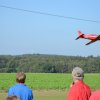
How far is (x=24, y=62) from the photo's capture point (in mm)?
122125

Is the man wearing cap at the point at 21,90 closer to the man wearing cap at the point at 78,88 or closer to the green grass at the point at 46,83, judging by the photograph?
the man wearing cap at the point at 78,88

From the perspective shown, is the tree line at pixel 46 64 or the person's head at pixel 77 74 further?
the tree line at pixel 46 64

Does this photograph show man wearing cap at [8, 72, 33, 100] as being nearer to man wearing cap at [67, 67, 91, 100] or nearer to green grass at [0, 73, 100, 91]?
man wearing cap at [67, 67, 91, 100]

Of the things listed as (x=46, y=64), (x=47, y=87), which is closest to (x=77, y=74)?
(x=47, y=87)

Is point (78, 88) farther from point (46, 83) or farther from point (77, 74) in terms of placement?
point (46, 83)

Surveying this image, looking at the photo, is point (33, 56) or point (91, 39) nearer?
point (91, 39)

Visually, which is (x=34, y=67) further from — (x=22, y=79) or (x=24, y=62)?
(x=22, y=79)

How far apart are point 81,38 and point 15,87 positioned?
24.3 m

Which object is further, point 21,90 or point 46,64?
point 46,64

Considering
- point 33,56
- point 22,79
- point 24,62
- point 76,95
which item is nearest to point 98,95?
point 76,95

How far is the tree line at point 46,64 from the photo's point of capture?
113 metres

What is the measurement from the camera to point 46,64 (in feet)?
385

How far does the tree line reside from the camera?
113 metres

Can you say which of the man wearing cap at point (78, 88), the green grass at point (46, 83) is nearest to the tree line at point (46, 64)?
the green grass at point (46, 83)
